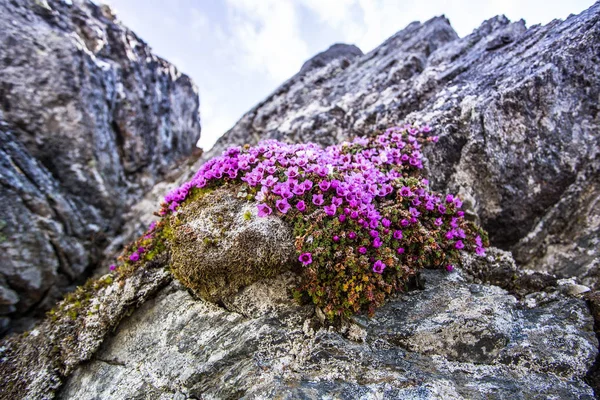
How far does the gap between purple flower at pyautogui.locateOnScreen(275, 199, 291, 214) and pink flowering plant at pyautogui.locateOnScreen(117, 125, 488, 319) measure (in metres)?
0.01

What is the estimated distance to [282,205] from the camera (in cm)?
467

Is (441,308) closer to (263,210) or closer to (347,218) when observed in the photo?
(347,218)

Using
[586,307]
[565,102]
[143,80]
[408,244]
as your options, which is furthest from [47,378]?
[143,80]

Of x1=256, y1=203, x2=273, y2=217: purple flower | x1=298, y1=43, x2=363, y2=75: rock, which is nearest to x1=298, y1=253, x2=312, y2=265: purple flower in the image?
x1=256, y1=203, x2=273, y2=217: purple flower

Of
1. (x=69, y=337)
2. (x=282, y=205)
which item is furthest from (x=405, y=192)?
(x=69, y=337)

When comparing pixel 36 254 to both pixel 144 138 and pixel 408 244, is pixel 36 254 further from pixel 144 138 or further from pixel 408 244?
pixel 408 244

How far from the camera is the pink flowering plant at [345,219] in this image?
4.22 metres

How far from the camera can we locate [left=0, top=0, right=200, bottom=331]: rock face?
930 centimetres

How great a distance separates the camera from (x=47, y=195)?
10.4 metres

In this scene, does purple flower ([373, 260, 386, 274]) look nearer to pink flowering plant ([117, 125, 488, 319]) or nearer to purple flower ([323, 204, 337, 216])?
pink flowering plant ([117, 125, 488, 319])

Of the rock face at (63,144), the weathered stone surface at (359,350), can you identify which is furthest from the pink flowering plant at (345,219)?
the rock face at (63,144)

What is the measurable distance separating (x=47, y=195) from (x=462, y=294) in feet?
38.6

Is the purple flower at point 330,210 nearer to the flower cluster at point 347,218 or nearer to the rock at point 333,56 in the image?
the flower cluster at point 347,218

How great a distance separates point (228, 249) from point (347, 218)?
1.67m
